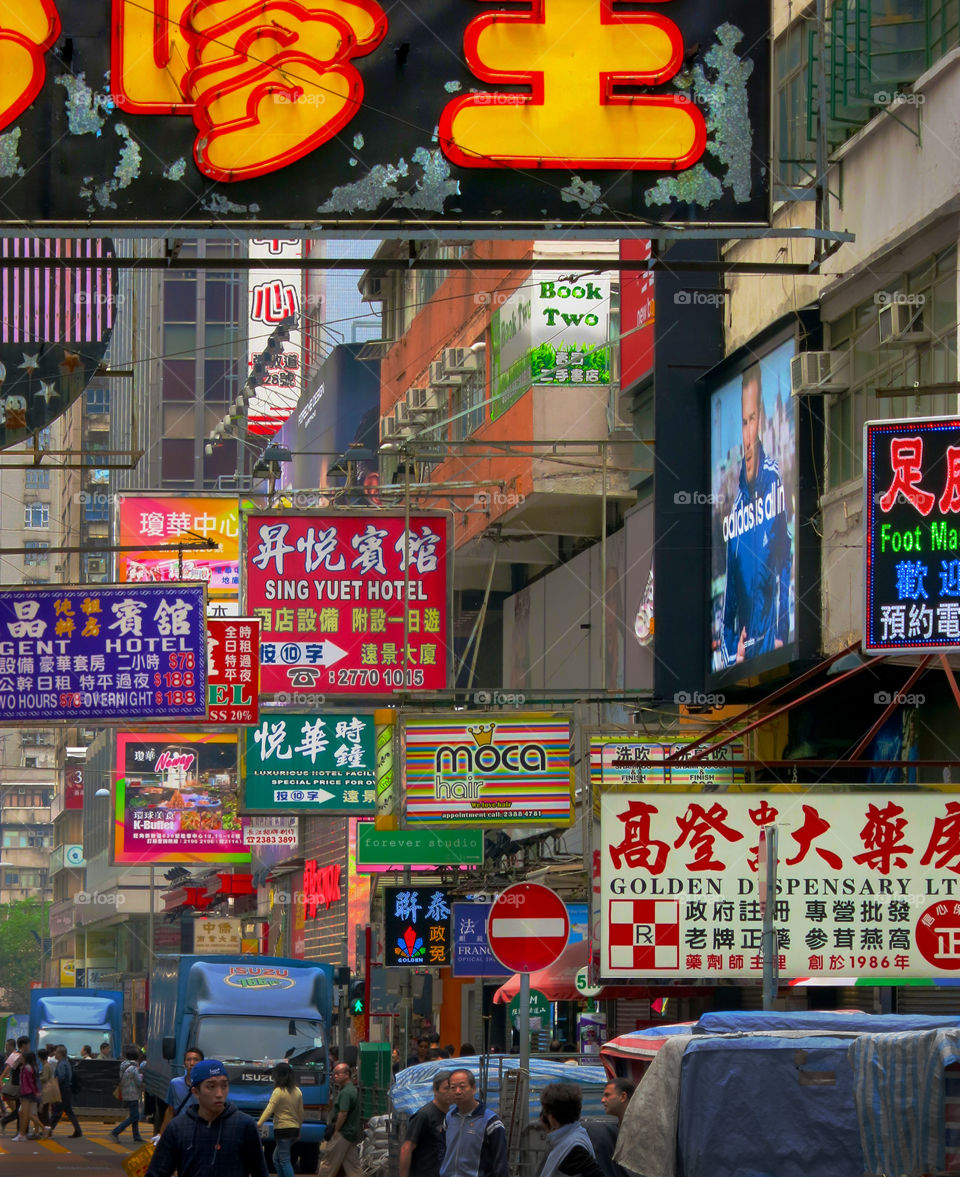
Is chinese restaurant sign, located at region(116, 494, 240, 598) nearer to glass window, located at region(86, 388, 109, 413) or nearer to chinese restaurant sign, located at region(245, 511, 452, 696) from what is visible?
chinese restaurant sign, located at region(245, 511, 452, 696)

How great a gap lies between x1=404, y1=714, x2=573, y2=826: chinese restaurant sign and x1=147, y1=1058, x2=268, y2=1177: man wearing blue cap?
12995mm

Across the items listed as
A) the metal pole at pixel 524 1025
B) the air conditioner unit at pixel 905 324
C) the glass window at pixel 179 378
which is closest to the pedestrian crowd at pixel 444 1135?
the metal pole at pixel 524 1025

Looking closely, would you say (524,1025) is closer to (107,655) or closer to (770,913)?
(770,913)

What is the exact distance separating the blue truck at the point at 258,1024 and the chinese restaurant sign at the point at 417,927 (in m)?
2.73

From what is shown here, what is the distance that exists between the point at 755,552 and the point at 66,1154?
1383 centimetres

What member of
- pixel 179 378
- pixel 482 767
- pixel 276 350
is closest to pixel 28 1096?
pixel 482 767

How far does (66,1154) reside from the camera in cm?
2920

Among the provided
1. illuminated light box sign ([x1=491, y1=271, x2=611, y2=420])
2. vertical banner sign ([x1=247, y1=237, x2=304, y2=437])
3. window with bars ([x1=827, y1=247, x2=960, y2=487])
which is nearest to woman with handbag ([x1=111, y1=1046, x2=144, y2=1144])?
illuminated light box sign ([x1=491, y1=271, x2=611, y2=420])

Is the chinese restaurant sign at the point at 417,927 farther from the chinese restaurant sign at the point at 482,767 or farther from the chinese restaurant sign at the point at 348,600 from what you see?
the chinese restaurant sign at the point at 482,767

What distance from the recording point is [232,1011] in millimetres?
28078

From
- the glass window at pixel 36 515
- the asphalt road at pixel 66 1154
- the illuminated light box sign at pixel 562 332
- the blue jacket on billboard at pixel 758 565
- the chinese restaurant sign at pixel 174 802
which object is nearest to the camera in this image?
the blue jacket on billboard at pixel 758 565

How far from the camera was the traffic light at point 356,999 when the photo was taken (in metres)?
40.4

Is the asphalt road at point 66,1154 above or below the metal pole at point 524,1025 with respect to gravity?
below

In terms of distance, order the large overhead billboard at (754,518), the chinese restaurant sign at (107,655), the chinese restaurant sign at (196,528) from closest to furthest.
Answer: the large overhead billboard at (754,518), the chinese restaurant sign at (107,655), the chinese restaurant sign at (196,528)
